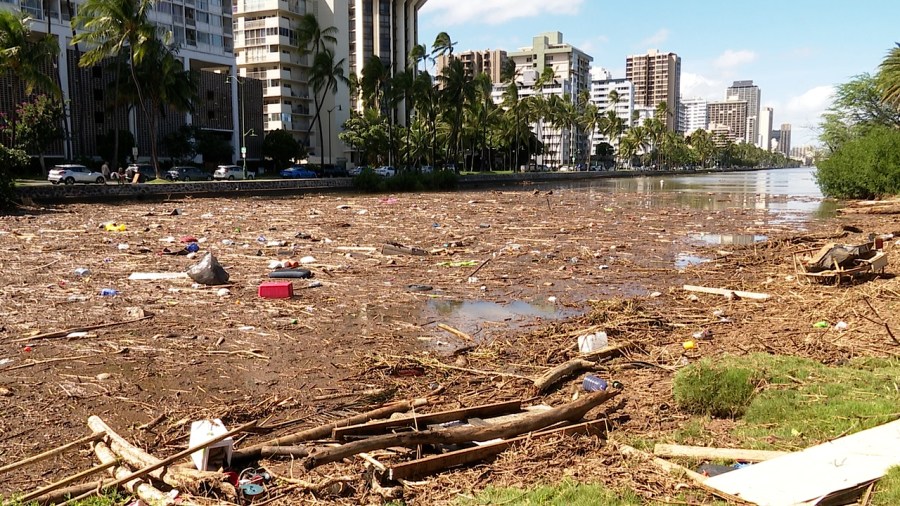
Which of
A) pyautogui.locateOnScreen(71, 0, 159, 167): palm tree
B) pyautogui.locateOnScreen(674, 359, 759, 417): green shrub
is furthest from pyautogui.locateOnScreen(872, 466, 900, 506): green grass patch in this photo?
pyautogui.locateOnScreen(71, 0, 159, 167): palm tree

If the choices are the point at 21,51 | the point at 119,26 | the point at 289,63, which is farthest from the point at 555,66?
the point at 21,51

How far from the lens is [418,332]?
7.99m

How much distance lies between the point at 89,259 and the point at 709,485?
12.2 meters

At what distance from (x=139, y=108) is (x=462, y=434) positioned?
63.2 meters

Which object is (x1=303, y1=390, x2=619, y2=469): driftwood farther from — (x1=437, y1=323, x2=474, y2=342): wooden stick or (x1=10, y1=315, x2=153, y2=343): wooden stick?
(x1=10, y1=315, x2=153, y2=343): wooden stick

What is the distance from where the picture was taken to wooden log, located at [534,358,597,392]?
5738mm

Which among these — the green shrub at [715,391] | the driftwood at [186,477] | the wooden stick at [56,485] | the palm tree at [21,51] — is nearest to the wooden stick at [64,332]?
the driftwood at [186,477]

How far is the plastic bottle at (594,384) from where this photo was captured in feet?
18.7

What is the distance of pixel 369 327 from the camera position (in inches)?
321

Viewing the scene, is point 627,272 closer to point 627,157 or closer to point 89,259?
point 89,259

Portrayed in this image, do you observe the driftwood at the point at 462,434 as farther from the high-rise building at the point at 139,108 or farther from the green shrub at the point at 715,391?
the high-rise building at the point at 139,108

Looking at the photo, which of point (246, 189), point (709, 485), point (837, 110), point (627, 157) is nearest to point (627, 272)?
point (709, 485)

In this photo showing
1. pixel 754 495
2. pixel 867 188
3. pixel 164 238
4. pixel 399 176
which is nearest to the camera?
pixel 754 495

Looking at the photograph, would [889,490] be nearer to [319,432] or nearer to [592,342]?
[319,432]
